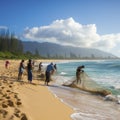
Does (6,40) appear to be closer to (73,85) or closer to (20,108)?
(73,85)

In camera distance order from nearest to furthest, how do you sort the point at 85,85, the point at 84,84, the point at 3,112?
the point at 3,112 → the point at 85,85 → the point at 84,84

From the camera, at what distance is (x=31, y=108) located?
8.64 metres

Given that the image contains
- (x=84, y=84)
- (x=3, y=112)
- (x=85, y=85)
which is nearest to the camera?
(x=3, y=112)

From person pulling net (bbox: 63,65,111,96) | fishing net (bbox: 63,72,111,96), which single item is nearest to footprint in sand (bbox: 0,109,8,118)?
fishing net (bbox: 63,72,111,96)

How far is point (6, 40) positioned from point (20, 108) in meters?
126

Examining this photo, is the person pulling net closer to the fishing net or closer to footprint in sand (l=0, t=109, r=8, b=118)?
the fishing net

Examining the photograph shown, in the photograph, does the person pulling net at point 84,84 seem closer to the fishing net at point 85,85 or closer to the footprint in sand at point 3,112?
the fishing net at point 85,85

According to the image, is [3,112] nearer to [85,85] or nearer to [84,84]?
[85,85]

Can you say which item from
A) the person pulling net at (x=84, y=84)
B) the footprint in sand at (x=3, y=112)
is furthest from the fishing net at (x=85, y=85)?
the footprint in sand at (x=3, y=112)

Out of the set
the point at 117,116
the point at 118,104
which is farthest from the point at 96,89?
the point at 117,116

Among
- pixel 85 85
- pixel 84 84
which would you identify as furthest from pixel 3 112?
pixel 84 84

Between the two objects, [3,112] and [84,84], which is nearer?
[3,112]

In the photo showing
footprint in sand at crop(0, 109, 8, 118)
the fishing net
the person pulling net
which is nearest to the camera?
footprint in sand at crop(0, 109, 8, 118)

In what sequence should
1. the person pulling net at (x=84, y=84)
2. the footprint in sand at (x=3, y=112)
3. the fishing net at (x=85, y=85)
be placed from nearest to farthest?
1. the footprint in sand at (x=3, y=112)
2. the fishing net at (x=85, y=85)
3. the person pulling net at (x=84, y=84)
